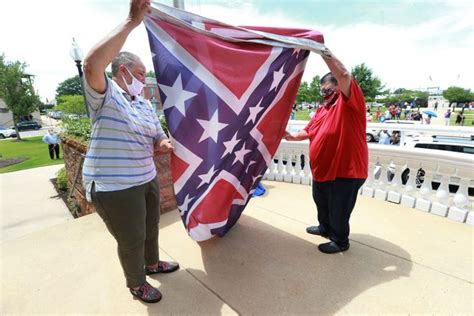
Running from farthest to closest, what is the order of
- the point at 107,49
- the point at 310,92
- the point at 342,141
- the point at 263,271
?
the point at 310,92 → the point at 263,271 → the point at 342,141 → the point at 107,49

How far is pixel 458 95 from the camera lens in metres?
54.2

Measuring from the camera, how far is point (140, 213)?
6.10ft

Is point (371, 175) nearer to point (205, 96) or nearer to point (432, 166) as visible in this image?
point (432, 166)

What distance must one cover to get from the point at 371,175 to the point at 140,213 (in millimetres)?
3516

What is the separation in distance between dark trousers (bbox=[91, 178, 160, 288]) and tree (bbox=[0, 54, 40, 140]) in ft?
89.4

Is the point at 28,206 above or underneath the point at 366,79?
underneath

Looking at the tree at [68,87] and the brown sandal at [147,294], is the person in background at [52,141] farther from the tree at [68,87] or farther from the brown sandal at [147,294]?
the tree at [68,87]

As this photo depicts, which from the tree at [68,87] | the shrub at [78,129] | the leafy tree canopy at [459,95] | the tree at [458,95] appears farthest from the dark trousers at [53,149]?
the tree at [68,87]

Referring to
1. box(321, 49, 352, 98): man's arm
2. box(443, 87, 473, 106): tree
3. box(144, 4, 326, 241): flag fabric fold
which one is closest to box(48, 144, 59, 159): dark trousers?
box(144, 4, 326, 241): flag fabric fold

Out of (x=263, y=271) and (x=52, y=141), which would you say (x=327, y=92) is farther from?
(x=52, y=141)

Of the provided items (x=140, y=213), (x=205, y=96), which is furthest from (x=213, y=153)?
(x=140, y=213)

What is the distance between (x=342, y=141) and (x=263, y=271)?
1.41 m

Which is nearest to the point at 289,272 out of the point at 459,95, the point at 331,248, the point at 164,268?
the point at 331,248

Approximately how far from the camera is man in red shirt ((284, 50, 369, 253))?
6.82 feet
